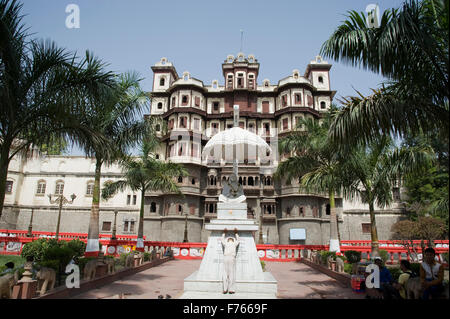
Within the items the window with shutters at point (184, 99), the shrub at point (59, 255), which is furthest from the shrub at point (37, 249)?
the window with shutters at point (184, 99)

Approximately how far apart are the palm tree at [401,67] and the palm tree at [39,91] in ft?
20.0

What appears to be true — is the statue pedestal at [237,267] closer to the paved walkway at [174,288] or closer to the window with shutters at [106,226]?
the paved walkway at [174,288]

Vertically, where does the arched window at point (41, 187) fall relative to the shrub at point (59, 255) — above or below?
above

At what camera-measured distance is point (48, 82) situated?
7215 millimetres

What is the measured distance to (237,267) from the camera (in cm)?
821

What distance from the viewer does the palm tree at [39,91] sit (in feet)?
21.3

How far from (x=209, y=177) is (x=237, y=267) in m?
25.9

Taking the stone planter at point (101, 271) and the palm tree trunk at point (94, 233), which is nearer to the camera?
the stone planter at point (101, 271)

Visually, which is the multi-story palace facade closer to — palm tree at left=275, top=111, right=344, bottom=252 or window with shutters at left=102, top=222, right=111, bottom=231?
window with shutters at left=102, top=222, right=111, bottom=231

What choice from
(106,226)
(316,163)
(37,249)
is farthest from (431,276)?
(106,226)

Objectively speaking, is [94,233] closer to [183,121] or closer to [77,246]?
[77,246]

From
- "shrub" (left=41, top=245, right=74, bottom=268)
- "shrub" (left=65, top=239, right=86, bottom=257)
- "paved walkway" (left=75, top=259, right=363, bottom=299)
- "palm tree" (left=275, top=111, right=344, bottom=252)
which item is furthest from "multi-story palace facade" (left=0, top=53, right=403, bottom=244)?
"shrub" (left=41, top=245, right=74, bottom=268)

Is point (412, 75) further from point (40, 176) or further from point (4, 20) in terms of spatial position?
point (40, 176)

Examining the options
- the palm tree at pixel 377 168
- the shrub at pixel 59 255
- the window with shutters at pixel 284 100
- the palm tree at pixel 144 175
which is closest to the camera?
the shrub at pixel 59 255
